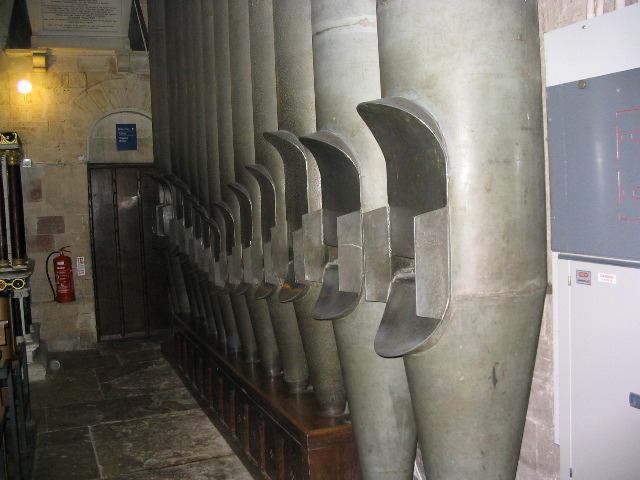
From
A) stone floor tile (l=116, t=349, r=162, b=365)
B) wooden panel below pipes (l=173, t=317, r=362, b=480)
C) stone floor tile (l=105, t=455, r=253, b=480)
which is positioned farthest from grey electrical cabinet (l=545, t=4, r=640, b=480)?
stone floor tile (l=116, t=349, r=162, b=365)

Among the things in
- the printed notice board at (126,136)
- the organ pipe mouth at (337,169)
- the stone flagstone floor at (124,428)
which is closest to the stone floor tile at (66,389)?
the stone flagstone floor at (124,428)

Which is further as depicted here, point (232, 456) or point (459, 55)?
point (232, 456)

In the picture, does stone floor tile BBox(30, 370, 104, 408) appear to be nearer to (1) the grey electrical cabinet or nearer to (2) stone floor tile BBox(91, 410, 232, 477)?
(2) stone floor tile BBox(91, 410, 232, 477)

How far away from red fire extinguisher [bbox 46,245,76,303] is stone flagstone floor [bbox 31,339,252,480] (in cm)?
Answer: 98

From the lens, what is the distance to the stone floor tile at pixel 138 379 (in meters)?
6.00

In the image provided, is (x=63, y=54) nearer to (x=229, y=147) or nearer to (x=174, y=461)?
(x=229, y=147)

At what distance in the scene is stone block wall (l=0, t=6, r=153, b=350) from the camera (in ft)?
25.3

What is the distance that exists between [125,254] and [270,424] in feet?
18.2

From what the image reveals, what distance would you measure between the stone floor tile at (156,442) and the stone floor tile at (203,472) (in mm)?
86

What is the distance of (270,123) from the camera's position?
11.1ft

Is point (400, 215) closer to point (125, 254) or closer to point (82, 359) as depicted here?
point (82, 359)

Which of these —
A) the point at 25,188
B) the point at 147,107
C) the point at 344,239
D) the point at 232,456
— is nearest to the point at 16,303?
the point at 25,188

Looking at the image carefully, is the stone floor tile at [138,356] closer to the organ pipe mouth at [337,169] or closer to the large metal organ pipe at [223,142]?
the large metal organ pipe at [223,142]

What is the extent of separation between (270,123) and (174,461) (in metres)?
2.41
